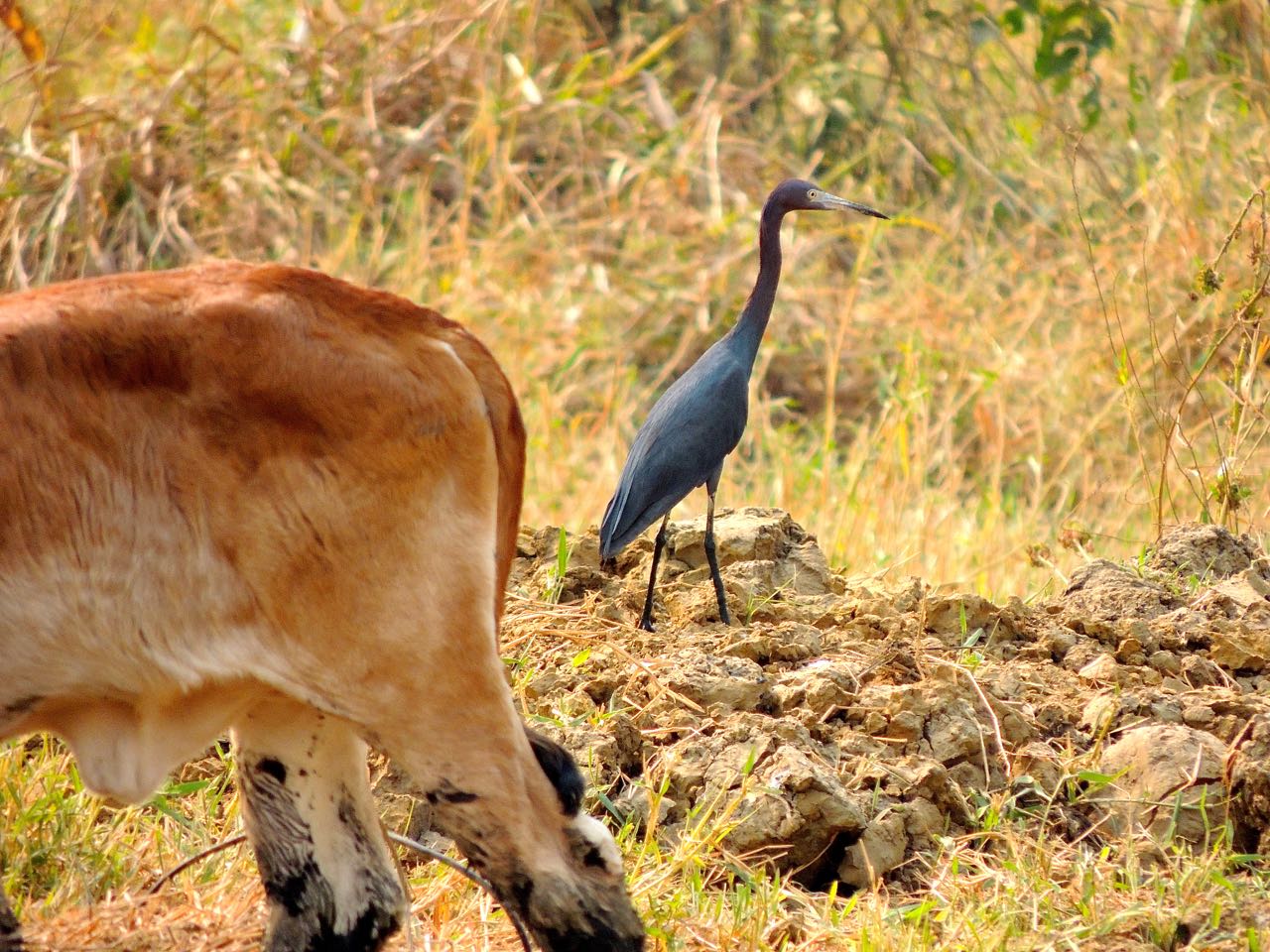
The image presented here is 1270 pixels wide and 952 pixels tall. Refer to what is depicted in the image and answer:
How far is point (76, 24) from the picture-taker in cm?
827

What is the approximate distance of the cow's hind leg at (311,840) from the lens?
3.00m

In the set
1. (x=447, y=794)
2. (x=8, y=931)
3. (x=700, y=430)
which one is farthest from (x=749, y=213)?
(x=8, y=931)

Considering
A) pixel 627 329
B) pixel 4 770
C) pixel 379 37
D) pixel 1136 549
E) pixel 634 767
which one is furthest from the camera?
pixel 379 37

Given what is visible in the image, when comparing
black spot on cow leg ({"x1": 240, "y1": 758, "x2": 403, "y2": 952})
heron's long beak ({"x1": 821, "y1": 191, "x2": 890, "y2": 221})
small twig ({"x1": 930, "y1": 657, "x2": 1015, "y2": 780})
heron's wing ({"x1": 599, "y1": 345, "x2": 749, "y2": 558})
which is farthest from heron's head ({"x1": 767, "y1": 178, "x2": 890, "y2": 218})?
black spot on cow leg ({"x1": 240, "y1": 758, "x2": 403, "y2": 952})

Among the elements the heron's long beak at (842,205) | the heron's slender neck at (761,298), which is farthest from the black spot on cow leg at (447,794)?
the heron's long beak at (842,205)

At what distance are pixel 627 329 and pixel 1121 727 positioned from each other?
A: 422cm

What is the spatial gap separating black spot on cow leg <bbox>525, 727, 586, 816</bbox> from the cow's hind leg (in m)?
0.38

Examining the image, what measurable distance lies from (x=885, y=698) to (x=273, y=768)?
1586 millimetres

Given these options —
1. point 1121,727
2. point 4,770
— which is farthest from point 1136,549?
point 4,770

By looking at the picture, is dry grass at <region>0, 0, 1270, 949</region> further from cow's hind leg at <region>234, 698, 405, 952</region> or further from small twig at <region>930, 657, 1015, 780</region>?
cow's hind leg at <region>234, 698, 405, 952</region>

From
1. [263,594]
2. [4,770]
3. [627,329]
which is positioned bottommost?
[627,329]

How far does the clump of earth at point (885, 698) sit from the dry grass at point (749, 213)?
35.4 inches

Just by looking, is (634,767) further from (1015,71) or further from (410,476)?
(1015,71)

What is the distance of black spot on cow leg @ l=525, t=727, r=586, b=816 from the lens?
2.81 meters
